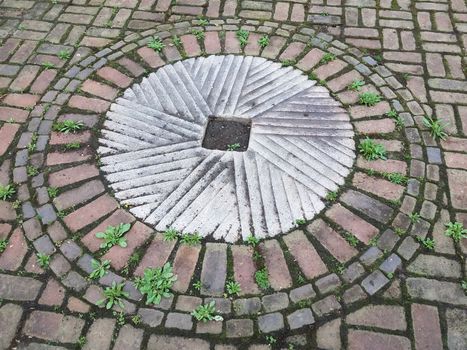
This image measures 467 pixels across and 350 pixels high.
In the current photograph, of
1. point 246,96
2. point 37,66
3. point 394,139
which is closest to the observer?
point 394,139

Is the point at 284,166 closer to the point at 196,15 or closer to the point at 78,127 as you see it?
the point at 78,127

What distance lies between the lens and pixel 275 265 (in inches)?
108

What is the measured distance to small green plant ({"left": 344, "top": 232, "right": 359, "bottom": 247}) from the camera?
9.29ft

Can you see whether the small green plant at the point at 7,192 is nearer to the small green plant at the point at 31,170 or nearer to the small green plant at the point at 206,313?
the small green plant at the point at 31,170

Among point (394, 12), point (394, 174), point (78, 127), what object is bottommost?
point (394, 174)

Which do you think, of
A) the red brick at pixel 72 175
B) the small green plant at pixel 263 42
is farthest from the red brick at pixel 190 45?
the red brick at pixel 72 175

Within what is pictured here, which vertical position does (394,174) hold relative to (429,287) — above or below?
above

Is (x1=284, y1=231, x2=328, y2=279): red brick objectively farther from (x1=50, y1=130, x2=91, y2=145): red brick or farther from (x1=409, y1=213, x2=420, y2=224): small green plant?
(x1=50, y1=130, x2=91, y2=145): red brick

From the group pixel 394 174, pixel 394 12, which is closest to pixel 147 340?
pixel 394 174

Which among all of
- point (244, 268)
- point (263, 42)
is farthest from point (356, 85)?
point (244, 268)

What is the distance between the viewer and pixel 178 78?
3822 mm

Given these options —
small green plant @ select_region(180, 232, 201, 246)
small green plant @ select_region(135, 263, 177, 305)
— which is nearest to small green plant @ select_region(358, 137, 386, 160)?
small green plant @ select_region(180, 232, 201, 246)

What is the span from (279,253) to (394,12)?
281 centimetres

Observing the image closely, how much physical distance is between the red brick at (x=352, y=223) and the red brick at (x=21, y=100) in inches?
96.7
